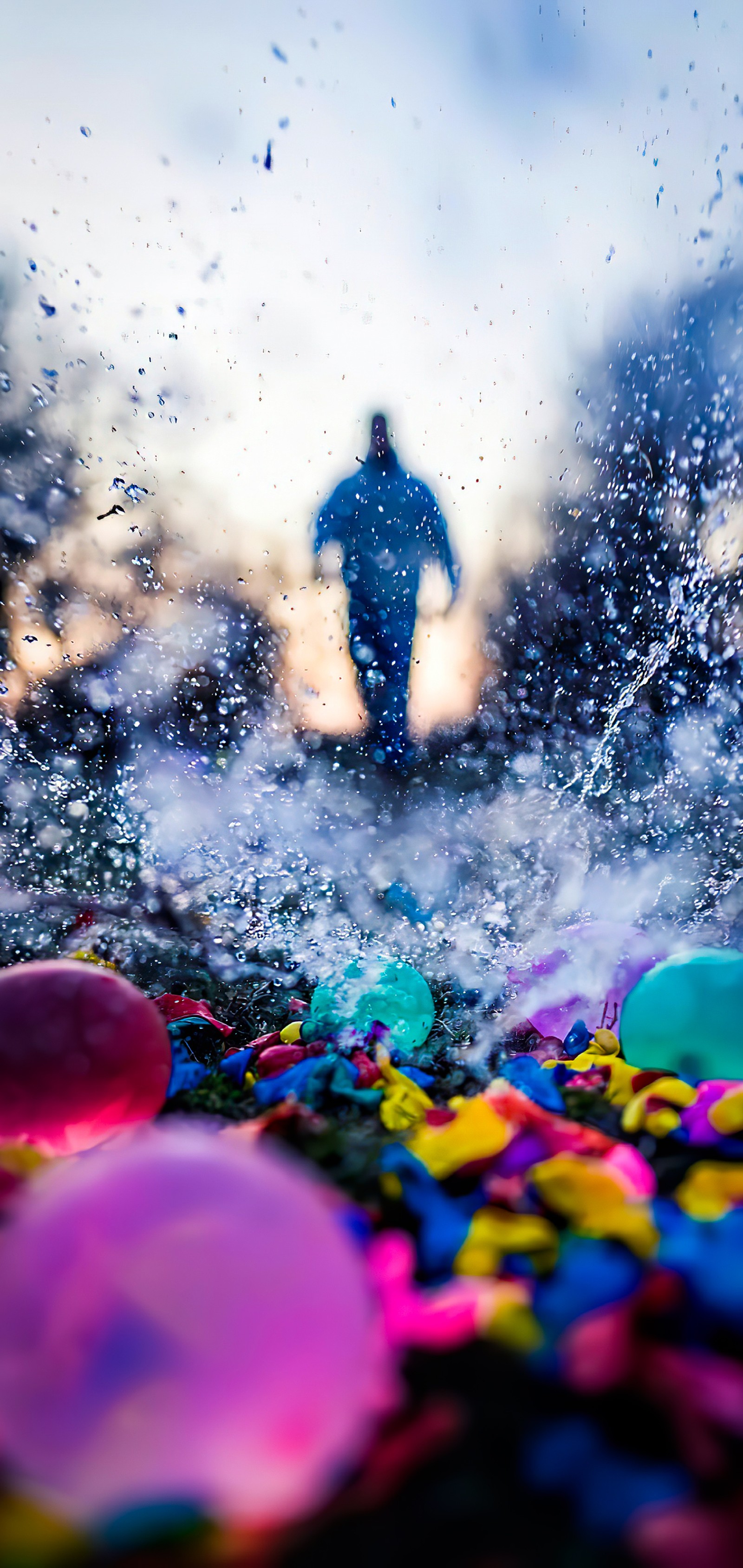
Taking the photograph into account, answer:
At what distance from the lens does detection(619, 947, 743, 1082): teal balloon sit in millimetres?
2551

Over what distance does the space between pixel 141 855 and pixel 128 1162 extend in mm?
5403

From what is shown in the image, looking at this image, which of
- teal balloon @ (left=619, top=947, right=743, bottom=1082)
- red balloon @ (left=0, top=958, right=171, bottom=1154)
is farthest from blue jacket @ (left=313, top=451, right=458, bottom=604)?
red balloon @ (left=0, top=958, right=171, bottom=1154)

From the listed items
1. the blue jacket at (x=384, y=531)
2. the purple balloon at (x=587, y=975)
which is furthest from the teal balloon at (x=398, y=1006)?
the blue jacket at (x=384, y=531)

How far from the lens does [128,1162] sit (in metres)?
0.98

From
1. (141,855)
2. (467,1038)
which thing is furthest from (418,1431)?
(141,855)

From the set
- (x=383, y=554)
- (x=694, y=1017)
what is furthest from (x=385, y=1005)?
(x=383, y=554)

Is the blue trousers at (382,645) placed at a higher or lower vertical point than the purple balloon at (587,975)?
higher

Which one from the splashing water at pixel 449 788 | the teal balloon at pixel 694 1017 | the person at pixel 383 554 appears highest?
the person at pixel 383 554

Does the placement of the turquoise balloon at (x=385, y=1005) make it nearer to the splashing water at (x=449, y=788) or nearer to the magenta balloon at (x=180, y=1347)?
the splashing water at (x=449, y=788)

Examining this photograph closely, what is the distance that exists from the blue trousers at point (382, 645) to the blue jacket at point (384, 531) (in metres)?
0.07

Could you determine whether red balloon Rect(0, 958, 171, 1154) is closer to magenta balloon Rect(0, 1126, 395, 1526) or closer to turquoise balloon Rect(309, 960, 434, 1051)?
magenta balloon Rect(0, 1126, 395, 1526)

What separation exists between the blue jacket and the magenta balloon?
4861 millimetres

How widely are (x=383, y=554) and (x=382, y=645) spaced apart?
2.23 feet

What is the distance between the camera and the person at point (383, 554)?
5133mm
